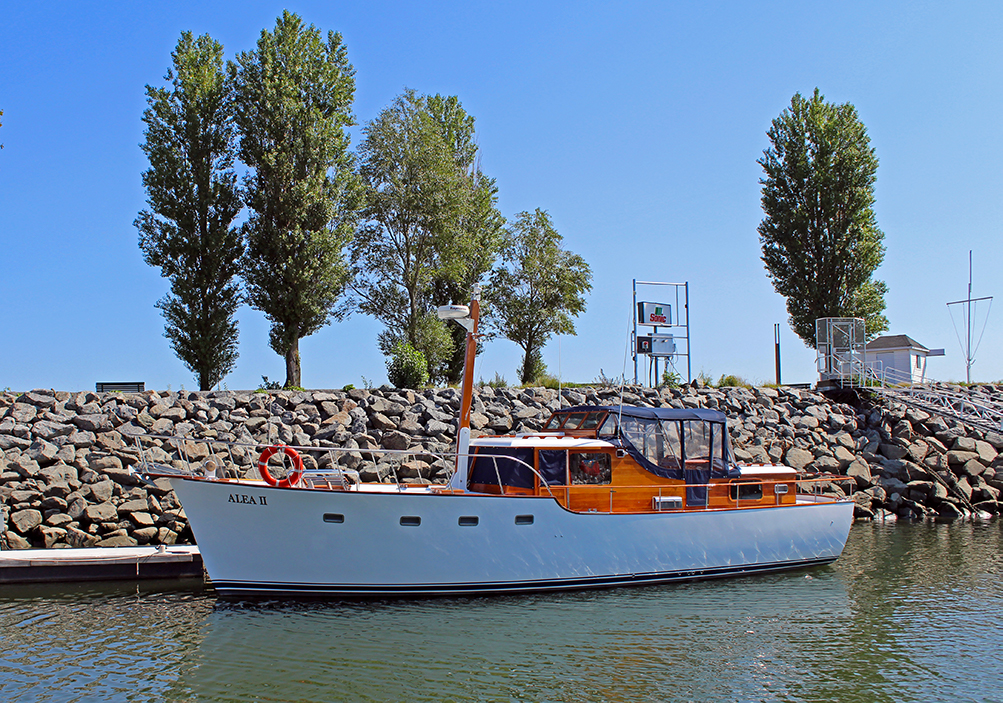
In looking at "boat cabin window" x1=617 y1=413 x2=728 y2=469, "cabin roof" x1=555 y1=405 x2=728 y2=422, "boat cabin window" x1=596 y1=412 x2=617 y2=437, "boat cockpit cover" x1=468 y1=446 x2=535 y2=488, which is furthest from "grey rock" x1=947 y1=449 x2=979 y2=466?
"boat cockpit cover" x1=468 y1=446 x2=535 y2=488

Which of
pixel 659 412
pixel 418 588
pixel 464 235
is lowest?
pixel 418 588

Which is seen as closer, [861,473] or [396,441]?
[396,441]

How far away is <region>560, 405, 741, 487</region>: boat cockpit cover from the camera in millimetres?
12781

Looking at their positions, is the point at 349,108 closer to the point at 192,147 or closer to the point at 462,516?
the point at 192,147

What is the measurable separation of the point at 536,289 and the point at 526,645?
24.1 m

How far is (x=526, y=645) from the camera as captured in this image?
30.9 ft

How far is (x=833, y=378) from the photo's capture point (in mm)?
27219

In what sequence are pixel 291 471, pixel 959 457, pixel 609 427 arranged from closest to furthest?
1. pixel 291 471
2. pixel 609 427
3. pixel 959 457

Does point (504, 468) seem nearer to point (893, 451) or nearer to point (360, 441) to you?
point (360, 441)

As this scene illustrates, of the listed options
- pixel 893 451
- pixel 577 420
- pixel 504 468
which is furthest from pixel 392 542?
pixel 893 451

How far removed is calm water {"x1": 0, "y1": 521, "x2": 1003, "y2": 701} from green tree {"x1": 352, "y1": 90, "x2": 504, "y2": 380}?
16.7 meters

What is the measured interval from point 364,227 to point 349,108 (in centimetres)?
477

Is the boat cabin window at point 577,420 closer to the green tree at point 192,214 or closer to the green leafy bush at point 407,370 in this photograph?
the green leafy bush at point 407,370

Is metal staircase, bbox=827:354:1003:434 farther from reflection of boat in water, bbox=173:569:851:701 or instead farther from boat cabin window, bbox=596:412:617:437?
boat cabin window, bbox=596:412:617:437
